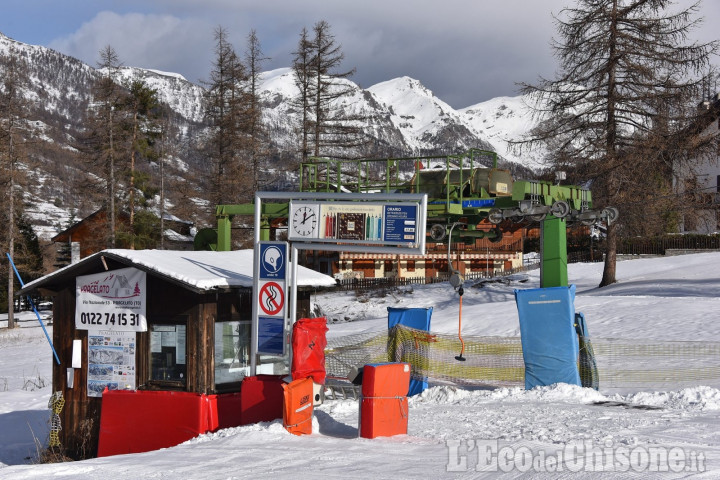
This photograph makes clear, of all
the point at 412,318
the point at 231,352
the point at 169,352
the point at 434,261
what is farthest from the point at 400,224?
the point at 434,261

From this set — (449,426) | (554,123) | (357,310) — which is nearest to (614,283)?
(554,123)

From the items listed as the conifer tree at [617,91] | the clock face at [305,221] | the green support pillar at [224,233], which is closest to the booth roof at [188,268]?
the clock face at [305,221]

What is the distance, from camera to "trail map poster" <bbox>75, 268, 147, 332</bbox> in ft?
45.9

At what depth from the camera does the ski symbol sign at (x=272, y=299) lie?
12.8 metres

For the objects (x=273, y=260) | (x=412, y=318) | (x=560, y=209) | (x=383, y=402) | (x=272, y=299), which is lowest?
(x=383, y=402)

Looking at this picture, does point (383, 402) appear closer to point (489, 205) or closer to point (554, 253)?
point (554, 253)

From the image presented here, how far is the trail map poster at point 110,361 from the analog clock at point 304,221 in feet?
12.3

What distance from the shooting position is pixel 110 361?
1423 cm

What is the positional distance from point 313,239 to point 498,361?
527cm

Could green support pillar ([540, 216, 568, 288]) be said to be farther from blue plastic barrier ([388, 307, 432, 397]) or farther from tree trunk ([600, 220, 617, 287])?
tree trunk ([600, 220, 617, 287])

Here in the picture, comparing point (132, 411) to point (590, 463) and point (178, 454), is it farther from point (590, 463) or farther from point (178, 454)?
point (590, 463)

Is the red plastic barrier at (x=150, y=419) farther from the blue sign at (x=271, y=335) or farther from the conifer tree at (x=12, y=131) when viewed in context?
the conifer tree at (x=12, y=131)

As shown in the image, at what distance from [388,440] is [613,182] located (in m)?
24.0

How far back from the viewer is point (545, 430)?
35.0 ft
